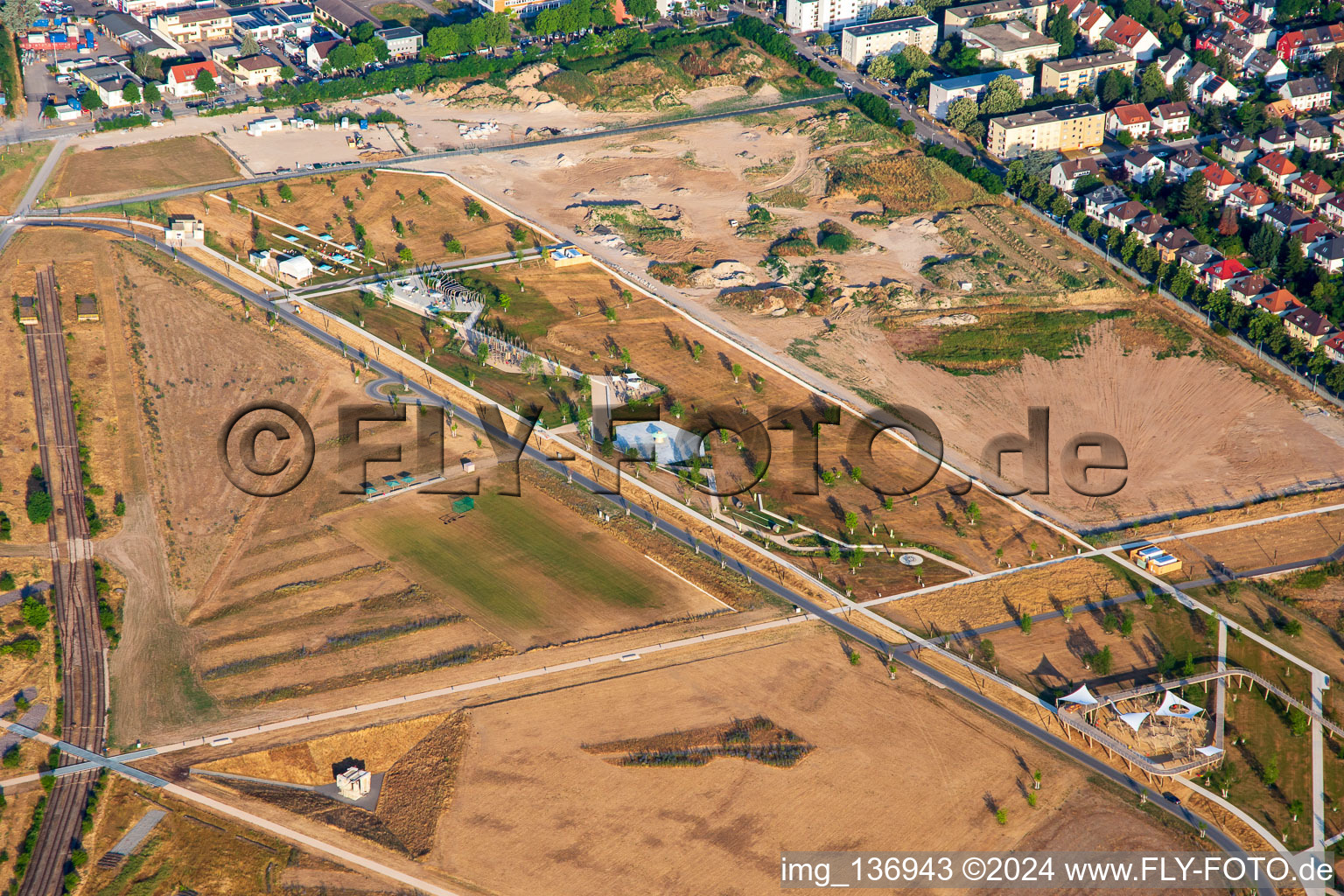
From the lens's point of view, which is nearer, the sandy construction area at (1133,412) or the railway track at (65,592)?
the railway track at (65,592)

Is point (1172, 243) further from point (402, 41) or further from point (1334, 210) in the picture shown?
point (402, 41)

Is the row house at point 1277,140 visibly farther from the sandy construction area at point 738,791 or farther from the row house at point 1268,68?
the sandy construction area at point 738,791

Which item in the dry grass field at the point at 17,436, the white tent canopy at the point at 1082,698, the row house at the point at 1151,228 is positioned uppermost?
the row house at the point at 1151,228

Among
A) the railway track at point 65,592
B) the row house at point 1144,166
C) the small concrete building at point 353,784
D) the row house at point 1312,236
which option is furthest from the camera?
the row house at point 1144,166

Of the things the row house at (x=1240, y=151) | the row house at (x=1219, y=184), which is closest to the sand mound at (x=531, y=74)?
the row house at (x=1219, y=184)

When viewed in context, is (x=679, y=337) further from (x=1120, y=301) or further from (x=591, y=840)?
(x=591, y=840)

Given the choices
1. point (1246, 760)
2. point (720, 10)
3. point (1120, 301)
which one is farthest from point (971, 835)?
point (720, 10)

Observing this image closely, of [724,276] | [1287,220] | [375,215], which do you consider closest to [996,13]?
[1287,220]
